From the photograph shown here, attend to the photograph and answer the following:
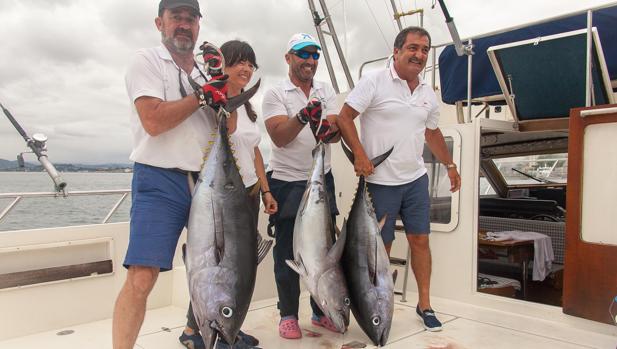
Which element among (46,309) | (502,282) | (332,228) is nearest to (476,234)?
(502,282)

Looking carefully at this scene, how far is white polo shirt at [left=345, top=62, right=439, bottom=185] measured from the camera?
292 cm

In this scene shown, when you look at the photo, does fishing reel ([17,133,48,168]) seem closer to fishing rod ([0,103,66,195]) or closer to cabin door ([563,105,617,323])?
fishing rod ([0,103,66,195])

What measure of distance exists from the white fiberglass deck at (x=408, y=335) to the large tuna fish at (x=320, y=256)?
323mm

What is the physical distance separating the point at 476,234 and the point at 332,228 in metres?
1.34

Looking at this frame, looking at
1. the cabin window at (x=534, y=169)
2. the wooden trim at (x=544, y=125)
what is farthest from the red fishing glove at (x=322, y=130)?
the cabin window at (x=534, y=169)

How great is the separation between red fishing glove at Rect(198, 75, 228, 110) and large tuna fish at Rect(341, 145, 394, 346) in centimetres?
104

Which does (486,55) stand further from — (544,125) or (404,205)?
(404,205)

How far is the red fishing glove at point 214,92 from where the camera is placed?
1906 millimetres

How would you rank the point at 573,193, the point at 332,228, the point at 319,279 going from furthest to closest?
1. the point at 573,193
2. the point at 332,228
3. the point at 319,279

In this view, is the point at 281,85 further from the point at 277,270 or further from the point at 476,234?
the point at 476,234

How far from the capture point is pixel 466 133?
356 cm

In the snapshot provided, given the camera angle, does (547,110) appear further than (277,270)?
Yes

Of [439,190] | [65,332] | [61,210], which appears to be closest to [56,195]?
[65,332]

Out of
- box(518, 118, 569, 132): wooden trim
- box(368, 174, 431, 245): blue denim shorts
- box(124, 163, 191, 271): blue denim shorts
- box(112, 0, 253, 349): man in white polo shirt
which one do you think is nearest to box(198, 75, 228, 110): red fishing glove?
box(112, 0, 253, 349): man in white polo shirt
